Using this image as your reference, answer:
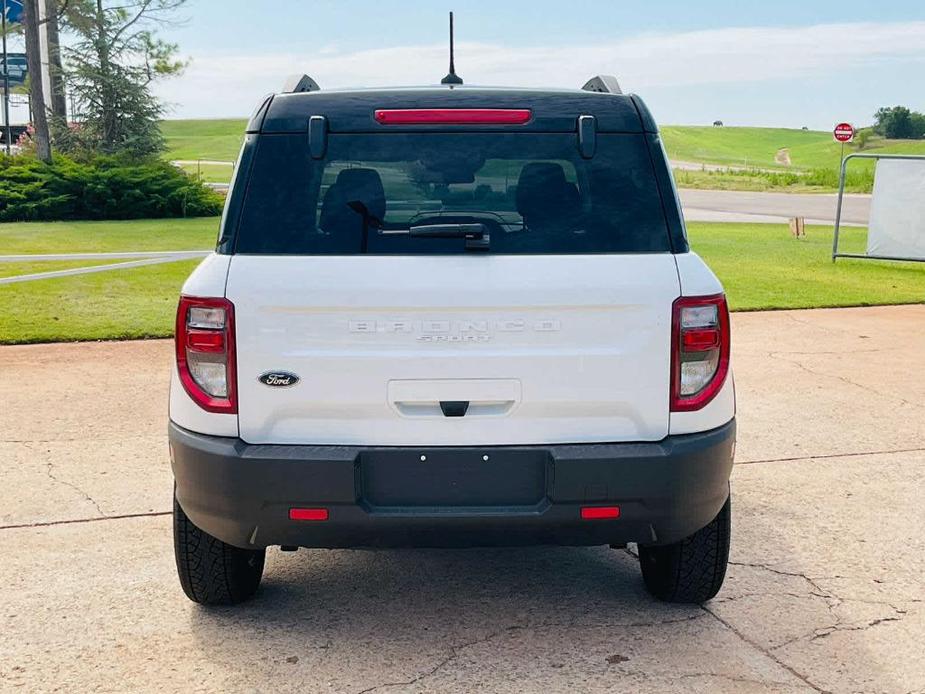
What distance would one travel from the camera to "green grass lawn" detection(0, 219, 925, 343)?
448 inches

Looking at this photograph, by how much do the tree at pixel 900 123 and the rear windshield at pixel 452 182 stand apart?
4831 inches

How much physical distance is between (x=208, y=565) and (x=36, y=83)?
31.0m

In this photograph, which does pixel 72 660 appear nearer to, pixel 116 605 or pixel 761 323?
pixel 116 605

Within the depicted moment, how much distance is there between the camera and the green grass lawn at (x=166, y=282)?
37.4ft

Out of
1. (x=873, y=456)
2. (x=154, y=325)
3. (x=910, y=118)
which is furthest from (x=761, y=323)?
(x=910, y=118)

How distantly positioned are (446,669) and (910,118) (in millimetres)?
124388

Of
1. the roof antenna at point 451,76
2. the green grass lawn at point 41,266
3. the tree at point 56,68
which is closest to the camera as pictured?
the roof antenna at point 451,76

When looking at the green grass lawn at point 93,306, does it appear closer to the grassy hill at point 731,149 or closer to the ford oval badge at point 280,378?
the ford oval badge at point 280,378

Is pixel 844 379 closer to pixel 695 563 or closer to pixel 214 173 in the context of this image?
pixel 695 563

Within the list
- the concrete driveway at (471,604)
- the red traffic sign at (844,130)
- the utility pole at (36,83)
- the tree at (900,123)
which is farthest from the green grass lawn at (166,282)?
the tree at (900,123)

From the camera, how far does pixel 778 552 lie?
4980 mm

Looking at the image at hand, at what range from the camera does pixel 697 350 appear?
365 cm

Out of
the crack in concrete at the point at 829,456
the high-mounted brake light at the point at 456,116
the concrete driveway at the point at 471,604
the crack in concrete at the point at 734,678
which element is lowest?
the crack in concrete at the point at 829,456

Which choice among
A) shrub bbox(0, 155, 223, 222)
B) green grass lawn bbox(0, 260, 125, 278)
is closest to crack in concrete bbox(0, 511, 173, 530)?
green grass lawn bbox(0, 260, 125, 278)
